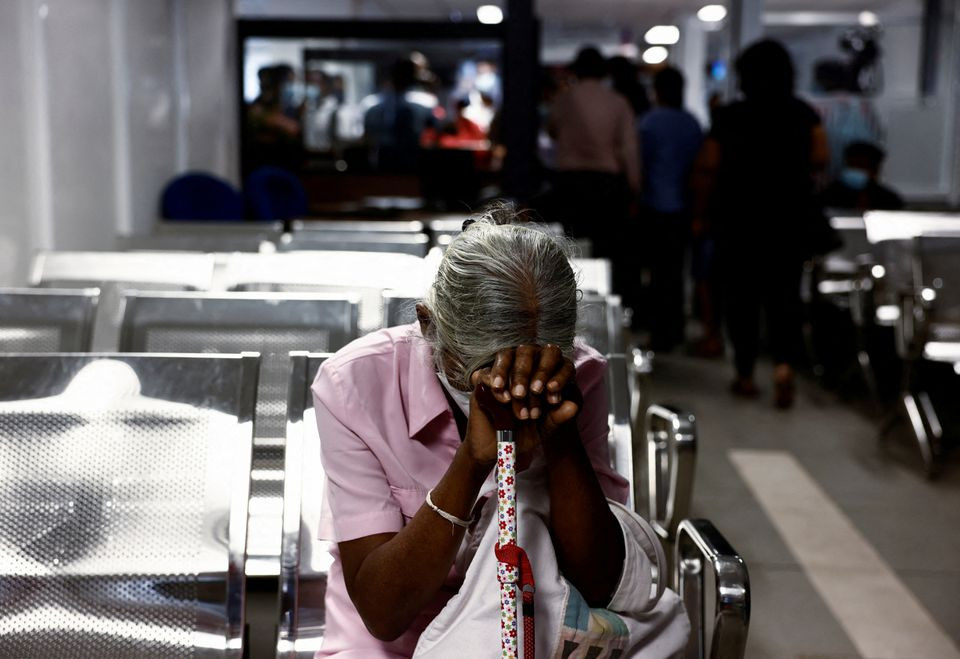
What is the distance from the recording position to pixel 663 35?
666 inches

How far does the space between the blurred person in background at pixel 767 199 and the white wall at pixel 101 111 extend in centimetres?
315

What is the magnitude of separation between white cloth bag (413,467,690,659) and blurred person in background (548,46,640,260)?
5030mm

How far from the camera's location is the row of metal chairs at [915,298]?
4586 millimetres

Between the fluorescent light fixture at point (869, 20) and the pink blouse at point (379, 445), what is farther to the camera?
the fluorescent light fixture at point (869, 20)

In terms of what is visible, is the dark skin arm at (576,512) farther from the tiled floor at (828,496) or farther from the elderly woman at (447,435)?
the tiled floor at (828,496)

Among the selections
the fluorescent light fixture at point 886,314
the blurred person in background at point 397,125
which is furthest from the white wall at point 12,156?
the fluorescent light fixture at point 886,314

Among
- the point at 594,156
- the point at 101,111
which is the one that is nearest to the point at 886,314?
the point at 594,156

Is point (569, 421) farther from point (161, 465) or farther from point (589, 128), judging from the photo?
point (589, 128)

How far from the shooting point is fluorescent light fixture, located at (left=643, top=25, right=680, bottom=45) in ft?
53.3

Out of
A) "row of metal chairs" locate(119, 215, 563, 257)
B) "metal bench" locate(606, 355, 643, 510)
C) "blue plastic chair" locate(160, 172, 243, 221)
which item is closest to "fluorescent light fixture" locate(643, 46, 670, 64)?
"blue plastic chair" locate(160, 172, 243, 221)

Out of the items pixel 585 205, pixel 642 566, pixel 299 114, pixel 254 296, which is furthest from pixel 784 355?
pixel 642 566

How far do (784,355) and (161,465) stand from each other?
4.51m

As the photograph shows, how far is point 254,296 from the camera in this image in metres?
2.54

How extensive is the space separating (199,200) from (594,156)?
2339mm
